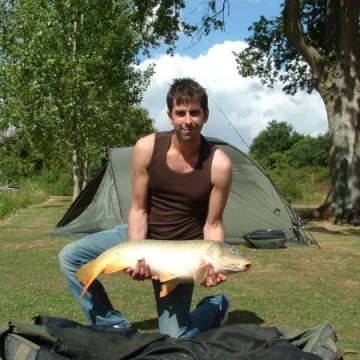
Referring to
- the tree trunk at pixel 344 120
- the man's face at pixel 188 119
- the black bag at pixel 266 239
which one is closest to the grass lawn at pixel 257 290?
the black bag at pixel 266 239

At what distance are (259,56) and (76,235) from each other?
10.3m

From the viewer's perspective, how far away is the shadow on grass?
16.9 ft

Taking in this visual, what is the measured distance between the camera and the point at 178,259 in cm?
362

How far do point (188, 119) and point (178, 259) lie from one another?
0.84m

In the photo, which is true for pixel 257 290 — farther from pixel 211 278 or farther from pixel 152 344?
pixel 152 344

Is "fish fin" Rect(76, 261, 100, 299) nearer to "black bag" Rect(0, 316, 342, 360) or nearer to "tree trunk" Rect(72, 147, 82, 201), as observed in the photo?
"black bag" Rect(0, 316, 342, 360)

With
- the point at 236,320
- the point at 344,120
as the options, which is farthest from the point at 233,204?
the point at 344,120

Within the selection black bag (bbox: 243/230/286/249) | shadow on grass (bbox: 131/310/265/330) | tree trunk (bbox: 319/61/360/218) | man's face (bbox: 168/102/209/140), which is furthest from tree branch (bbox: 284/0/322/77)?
man's face (bbox: 168/102/209/140)

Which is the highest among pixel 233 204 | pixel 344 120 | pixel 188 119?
pixel 344 120

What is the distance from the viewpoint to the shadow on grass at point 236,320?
16.9 ft

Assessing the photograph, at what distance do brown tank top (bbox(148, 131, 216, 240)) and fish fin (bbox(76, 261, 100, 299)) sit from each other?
0.48 m

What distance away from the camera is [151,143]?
4.02m

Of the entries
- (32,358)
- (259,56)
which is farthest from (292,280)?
(259,56)

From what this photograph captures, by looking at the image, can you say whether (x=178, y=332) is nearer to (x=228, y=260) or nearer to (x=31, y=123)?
(x=228, y=260)
